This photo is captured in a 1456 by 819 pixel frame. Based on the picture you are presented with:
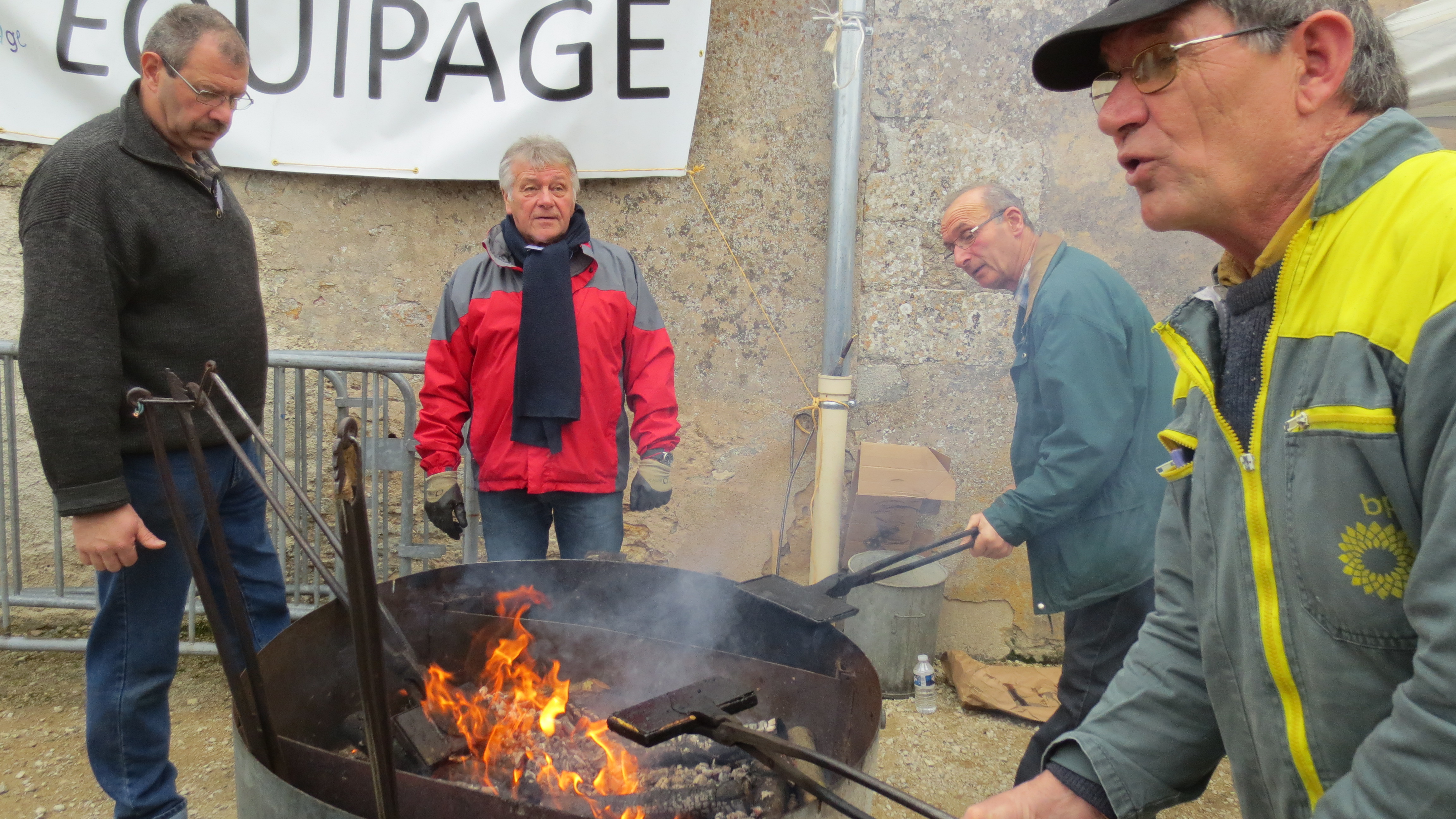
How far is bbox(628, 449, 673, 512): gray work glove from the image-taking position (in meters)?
3.13

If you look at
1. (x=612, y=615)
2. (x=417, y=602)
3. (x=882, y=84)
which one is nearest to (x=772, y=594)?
(x=612, y=615)

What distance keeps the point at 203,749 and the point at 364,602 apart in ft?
10.5

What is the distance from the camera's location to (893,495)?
12.7ft

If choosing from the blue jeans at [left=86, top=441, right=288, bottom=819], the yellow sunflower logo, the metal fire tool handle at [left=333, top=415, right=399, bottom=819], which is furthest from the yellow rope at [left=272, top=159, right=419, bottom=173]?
the yellow sunflower logo

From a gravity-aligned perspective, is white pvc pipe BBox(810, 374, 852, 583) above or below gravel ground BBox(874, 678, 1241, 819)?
above

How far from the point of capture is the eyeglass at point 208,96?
7.91ft

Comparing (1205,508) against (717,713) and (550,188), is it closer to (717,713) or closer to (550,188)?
(717,713)

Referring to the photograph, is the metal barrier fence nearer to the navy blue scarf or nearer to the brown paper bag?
the navy blue scarf

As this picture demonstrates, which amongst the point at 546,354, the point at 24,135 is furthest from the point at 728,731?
the point at 24,135

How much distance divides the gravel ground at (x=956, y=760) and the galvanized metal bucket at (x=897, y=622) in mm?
140

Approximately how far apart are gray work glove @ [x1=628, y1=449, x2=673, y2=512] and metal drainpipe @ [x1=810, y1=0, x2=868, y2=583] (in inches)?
42.5

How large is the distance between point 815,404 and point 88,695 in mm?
2930

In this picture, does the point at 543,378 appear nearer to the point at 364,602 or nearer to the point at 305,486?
the point at 305,486

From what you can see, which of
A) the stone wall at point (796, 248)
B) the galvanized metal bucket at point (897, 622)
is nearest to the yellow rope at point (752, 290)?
the stone wall at point (796, 248)
